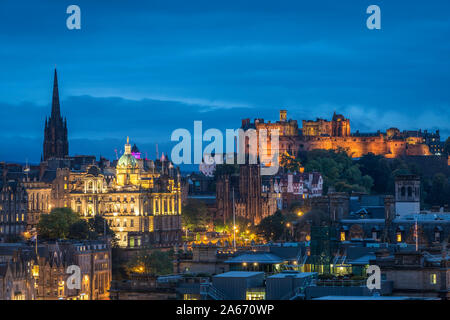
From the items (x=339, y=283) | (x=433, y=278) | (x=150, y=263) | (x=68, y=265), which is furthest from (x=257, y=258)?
(x=150, y=263)

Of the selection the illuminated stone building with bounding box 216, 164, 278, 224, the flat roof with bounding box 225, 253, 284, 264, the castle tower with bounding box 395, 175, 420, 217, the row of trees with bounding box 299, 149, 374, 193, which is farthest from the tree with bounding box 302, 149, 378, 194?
the flat roof with bounding box 225, 253, 284, 264

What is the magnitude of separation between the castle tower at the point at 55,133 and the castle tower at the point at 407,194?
3072 inches

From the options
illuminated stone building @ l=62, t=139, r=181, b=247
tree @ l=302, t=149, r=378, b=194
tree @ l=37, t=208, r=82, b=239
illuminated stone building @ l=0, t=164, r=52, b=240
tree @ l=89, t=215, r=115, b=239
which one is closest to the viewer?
tree @ l=37, t=208, r=82, b=239

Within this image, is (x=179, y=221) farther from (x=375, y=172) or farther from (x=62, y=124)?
(x=375, y=172)

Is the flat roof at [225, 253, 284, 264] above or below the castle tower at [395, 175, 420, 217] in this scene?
below

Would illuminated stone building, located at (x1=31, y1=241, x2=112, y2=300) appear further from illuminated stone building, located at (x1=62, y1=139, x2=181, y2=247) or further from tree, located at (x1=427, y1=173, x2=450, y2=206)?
tree, located at (x1=427, y1=173, x2=450, y2=206)

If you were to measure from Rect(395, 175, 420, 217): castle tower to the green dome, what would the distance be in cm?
5050

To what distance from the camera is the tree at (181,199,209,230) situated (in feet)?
527

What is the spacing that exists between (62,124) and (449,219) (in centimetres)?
9512

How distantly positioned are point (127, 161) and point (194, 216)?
55.5 ft

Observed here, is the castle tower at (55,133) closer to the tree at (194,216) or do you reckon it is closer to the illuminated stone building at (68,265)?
the tree at (194,216)

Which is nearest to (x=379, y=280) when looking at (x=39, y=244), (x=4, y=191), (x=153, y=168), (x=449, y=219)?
(x=449, y=219)

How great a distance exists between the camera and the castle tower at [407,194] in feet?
344
